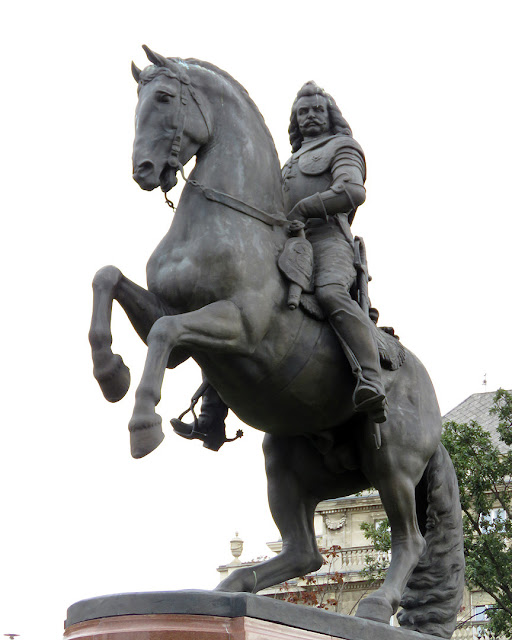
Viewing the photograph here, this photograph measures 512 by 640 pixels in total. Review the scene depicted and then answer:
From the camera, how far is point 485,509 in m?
25.4

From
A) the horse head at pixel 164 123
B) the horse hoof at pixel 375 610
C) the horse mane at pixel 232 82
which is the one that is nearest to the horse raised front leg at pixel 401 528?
the horse hoof at pixel 375 610

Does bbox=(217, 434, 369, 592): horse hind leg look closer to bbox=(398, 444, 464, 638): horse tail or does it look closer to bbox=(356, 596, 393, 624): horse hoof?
bbox=(398, 444, 464, 638): horse tail

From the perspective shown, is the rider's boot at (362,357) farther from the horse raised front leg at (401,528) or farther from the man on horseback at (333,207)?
the horse raised front leg at (401,528)

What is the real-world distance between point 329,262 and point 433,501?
217 cm

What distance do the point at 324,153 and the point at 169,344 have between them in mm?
2462

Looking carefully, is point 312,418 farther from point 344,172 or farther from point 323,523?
point 323,523

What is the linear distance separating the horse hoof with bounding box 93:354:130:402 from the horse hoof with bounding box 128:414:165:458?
60 cm

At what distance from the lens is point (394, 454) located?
9.27 m

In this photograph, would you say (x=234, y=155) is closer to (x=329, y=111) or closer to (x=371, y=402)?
(x=329, y=111)

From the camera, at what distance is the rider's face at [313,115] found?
385 inches

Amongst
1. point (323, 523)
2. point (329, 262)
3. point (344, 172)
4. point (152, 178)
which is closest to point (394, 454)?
point (329, 262)

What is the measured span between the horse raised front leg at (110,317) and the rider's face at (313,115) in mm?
2252

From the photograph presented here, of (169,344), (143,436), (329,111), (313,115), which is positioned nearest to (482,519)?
(329,111)

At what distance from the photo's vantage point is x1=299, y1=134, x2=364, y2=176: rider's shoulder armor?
9492mm
